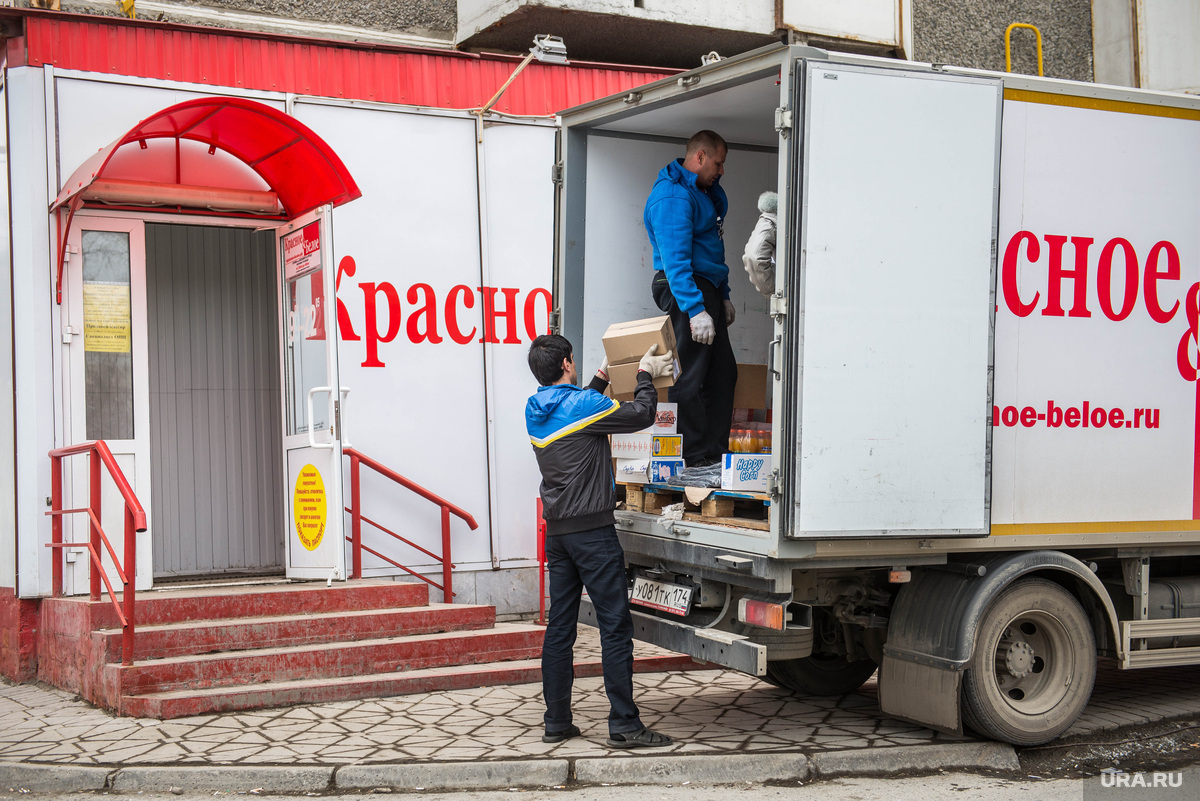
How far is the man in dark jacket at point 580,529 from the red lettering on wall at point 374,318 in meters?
3.26

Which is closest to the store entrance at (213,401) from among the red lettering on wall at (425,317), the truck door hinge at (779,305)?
the red lettering on wall at (425,317)

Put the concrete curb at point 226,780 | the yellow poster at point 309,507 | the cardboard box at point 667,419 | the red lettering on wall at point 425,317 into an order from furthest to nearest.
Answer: the red lettering on wall at point 425,317 < the yellow poster at point 309,507 < the cardboard box at point 667,419 < the concrete curb at point 226,780

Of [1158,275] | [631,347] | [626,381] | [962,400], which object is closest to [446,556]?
[626,381]

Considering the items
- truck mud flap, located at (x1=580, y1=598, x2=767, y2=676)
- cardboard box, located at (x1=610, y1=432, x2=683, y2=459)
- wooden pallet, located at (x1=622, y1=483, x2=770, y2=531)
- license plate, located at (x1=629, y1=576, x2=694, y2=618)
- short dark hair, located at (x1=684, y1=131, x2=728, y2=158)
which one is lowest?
truck mud flap, located at (x1=580, y1=598, x2=767, y2=676)

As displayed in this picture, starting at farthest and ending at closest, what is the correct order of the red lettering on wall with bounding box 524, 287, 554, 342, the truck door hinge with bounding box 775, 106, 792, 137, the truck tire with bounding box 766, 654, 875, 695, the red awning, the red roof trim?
the red lettering on wall with bounding box 524, 287, 554, 342, the red roof trim, the red awning, the truck tire with bounding box 766, 654, 875, 695, the truck door hinge with bounding box 775, 106, 792, 137

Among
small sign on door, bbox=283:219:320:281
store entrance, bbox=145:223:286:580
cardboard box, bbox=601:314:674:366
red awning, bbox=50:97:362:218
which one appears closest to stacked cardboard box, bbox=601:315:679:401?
cardboard box, bbox=601:314:674:366

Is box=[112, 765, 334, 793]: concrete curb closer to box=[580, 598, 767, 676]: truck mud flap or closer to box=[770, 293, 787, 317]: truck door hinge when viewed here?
box=[580, 598, 767, 676]: truck mud flap

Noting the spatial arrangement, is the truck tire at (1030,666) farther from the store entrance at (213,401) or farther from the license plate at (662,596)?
the store entrance at (213,401)

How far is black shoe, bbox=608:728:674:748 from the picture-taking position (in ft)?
18.6

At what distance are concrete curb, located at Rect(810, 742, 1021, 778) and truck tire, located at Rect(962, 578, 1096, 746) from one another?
0.35ft

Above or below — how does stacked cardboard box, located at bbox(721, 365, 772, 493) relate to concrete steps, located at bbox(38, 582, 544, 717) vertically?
above

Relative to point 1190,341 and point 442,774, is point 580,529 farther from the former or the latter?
point 1190,341

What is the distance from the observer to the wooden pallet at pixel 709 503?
5719 millimetres

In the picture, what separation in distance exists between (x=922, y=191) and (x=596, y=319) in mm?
2289
